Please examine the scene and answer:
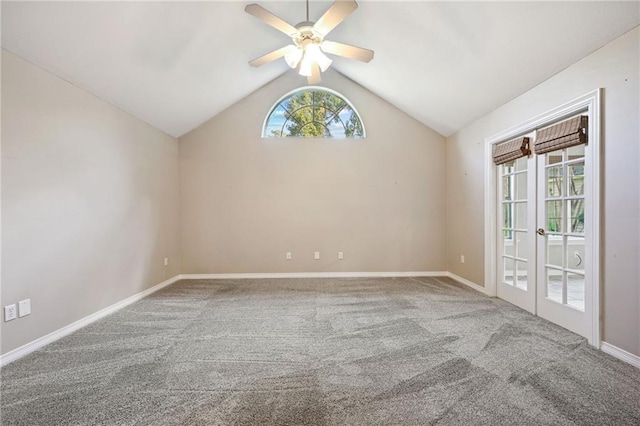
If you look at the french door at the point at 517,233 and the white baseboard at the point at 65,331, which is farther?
the french door at the point at 517,233

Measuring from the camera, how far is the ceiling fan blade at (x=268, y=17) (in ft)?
7.75

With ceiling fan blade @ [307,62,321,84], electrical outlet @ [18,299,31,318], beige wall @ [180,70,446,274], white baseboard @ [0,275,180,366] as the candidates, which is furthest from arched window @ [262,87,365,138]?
electrical outlet @ [18,299,31,318]

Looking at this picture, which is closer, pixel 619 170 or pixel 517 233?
pixel 619 170

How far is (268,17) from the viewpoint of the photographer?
97.7 inches

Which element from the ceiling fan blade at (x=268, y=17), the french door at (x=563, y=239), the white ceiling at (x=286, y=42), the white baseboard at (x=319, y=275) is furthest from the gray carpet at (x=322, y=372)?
the ceiling fan blade at (x=268, y=17)

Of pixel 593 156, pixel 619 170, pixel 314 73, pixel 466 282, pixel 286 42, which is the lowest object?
pixel 466 282

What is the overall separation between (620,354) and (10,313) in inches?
179

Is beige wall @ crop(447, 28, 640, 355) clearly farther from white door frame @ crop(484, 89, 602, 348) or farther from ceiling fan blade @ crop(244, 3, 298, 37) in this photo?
ceiling fan blade @ crop(244, 3, 298, 37)

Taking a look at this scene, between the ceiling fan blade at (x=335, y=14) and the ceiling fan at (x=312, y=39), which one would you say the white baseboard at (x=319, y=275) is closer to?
the ceiling fan at (x=312, y=39)

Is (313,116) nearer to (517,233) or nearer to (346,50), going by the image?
(346,50)

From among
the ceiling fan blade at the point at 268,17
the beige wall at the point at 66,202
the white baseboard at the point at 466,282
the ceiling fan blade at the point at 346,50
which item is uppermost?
the ceiling fan blade at the point at 268,17

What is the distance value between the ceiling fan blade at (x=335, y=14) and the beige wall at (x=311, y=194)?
2.74 meters

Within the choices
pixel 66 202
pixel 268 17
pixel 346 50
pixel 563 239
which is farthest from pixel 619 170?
pixel 66 202

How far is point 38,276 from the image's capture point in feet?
8.40
